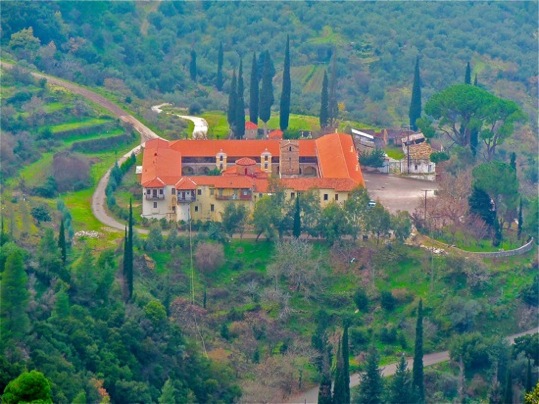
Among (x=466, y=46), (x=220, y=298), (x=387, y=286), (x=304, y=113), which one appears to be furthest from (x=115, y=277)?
(x=466, y=46)

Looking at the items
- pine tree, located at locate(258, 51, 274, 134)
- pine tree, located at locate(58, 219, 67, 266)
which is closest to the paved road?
pine tree, located at locate(58, 219, 67, 266)

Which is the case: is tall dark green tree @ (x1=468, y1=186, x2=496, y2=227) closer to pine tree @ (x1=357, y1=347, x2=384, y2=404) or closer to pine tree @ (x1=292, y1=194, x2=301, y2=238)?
pine tree @ (x1=292, y1=194, x2=301, y2=238)

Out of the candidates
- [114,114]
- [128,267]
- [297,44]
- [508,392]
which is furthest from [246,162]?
[297,44]

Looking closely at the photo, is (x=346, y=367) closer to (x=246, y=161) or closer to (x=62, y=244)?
(x=62, y=244)

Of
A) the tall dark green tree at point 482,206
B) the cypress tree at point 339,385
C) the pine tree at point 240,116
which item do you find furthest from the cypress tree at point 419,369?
the pine tree at point 240,116

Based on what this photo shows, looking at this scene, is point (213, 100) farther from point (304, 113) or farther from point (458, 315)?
point (458, 315)

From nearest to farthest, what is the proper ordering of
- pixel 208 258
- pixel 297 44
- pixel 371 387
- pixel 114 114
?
1. pixel 371 387
2. pixel 208 258
3. pixel 114 114
4. pixel 297 44

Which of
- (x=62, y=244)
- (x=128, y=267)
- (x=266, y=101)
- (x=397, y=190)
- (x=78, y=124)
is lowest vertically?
(x=128, y=267)
